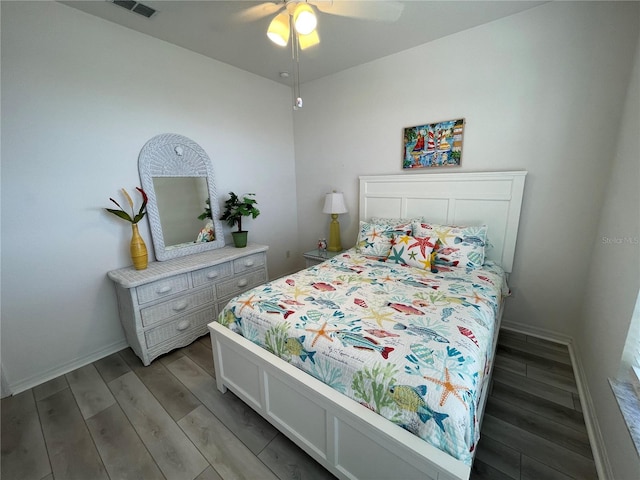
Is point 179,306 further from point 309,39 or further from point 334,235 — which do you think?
point 309,39

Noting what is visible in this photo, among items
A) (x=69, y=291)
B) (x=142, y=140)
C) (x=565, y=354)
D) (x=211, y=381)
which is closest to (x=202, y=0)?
(x=142, y=140)

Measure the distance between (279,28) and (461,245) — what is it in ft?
6.68

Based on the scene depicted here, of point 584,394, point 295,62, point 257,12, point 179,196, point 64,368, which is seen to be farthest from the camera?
point 295,62

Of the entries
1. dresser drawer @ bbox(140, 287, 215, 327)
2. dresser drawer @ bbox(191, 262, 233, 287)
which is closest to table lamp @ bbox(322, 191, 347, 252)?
dresser drawer @ bbox(191, 262, 233, 287)

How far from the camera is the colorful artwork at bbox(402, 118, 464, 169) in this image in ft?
7.92

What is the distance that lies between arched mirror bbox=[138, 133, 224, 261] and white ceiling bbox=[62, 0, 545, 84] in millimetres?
854

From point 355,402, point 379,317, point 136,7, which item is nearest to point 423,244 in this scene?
point 379,317

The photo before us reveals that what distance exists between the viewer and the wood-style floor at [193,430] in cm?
132

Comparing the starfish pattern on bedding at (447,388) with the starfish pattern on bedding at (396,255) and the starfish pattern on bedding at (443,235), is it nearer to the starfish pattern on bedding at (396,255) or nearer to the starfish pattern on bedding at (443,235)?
the starfish pattern on bedding at (396,255)

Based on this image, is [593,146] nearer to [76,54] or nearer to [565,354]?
[565,354]

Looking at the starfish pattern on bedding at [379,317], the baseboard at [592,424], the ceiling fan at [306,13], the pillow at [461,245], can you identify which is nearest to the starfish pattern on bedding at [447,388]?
the starfish pattern on bedding at [379,317]

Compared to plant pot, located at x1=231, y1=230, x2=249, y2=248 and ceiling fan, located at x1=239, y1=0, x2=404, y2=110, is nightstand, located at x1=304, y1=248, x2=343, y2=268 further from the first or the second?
ceiling fan, located at x1=239, y1=0, x2=404, y2=110

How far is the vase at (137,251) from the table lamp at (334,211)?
1.85 meters

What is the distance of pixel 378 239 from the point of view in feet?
8.33
